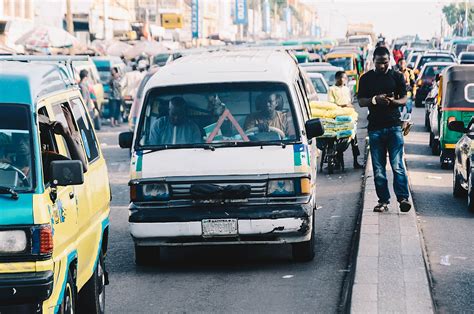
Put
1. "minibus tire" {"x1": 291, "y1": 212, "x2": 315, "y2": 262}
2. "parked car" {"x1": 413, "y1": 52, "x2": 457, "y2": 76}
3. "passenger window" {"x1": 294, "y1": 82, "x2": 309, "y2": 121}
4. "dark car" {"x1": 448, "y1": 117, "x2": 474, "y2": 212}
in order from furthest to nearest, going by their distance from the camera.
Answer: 1. "parked car" {"x1": 413, "y1": 52, "x2": 457, "y2": 76}
2. "dark car" {"x1": 448, "y1": 117, "x2": 474, "y2": 212}
3. "passenger window" {"x1": 294, "y1": 82, "x2": 309, "y2": 121}
4. "minibus tire" {"x1": 291, "y1": 212, "x2": 315, "y2": 262}

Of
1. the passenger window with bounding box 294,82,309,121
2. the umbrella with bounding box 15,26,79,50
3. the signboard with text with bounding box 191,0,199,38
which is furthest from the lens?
the signboard with text with bounding box 191,0,199,38

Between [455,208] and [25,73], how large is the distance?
8940mm

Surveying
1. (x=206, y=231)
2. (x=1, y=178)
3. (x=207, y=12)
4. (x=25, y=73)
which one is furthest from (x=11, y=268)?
(x=207, y=12)

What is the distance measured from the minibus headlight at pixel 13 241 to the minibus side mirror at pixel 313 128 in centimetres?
550

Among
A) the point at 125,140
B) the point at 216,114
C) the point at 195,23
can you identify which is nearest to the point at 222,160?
the point at 216,114

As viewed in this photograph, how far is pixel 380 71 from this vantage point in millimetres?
14141

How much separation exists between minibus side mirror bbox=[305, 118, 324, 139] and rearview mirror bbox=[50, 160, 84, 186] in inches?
196

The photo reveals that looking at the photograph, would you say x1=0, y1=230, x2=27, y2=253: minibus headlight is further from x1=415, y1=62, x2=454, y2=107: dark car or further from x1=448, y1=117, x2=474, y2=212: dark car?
x1=415, y1=62, x2=454, y2=107: dark car

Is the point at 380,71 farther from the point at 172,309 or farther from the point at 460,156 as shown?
the point at 172,309

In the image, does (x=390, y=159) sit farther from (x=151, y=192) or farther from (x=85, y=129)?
(x=85, y=129)

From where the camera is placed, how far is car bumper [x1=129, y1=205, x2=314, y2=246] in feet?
36.3

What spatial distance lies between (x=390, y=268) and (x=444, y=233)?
3.17 m

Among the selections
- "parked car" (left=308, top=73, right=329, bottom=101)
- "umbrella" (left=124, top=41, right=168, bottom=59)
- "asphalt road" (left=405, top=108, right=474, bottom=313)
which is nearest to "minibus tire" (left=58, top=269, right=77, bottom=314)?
"asphalt road" (left=405, top=108, right=474, bottom=313)

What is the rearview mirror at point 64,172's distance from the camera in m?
7.12
